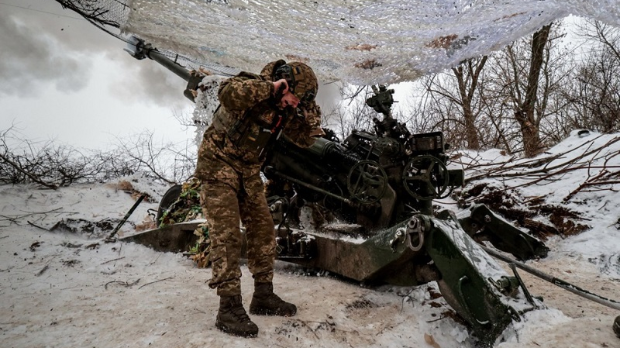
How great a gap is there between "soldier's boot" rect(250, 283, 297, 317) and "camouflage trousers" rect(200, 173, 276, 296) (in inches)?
2.4

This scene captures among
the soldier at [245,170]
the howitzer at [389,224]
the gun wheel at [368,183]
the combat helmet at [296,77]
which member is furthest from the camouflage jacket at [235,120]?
the howitzer at [389,224]

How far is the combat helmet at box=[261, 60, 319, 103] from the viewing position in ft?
8.22

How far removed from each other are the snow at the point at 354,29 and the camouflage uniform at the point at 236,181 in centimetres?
57

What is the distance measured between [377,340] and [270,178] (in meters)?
2.35

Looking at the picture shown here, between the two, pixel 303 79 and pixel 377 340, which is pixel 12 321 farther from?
pixel 303 79

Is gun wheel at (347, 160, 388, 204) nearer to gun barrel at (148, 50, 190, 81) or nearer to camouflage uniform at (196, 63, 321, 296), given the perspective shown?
camouflage uniform at (196, 63, 321, 296)

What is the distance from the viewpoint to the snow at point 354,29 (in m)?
2.64

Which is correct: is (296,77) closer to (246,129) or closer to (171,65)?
(246,129)

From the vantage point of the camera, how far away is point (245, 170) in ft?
8.28

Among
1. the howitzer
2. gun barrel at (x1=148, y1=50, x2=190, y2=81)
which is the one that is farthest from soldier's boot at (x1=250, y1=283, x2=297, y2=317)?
gun barrel at (x1=148, y1=50, x2=190, y2=81)

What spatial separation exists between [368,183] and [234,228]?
130cm

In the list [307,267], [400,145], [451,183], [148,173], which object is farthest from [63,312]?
[148,173]

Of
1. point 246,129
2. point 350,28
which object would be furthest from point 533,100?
point 246,129

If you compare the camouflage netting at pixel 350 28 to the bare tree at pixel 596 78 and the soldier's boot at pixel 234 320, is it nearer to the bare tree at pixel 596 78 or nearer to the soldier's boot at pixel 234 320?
the soldier's boot at pixel 234 320
